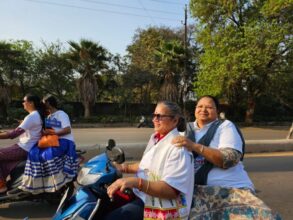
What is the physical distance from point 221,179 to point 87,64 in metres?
28.9

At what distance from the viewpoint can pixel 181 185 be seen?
2727mm

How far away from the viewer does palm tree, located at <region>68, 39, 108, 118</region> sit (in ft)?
100

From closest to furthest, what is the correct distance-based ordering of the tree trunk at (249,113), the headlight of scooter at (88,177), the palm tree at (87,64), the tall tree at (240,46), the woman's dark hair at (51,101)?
the headlight of scooter at (88,177) < the woman's dark hair at (51,101) < the tall tree at (240,46) < the palm tree at (87,64) < the tree trunk at (249,113)

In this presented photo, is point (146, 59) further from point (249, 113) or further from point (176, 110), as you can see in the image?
point (176, 110)

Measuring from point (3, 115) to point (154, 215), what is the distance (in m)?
29.5

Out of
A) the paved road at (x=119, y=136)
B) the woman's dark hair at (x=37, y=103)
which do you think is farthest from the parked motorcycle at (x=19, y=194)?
the paved road at (x=119, y=136)

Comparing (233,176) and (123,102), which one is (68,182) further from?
(123,102)

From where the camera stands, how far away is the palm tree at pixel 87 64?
30.6m

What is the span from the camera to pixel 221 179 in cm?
308

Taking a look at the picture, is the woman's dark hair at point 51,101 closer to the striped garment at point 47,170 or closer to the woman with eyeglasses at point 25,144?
the woman with eyeglasses at point 25,144

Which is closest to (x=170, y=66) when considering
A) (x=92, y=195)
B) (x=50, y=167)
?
(x=50, y=167)

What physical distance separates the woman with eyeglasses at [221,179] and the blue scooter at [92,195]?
69 cm

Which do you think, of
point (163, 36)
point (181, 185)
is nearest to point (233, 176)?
point (181, 185)

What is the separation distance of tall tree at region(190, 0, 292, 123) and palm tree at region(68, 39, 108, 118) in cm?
820
